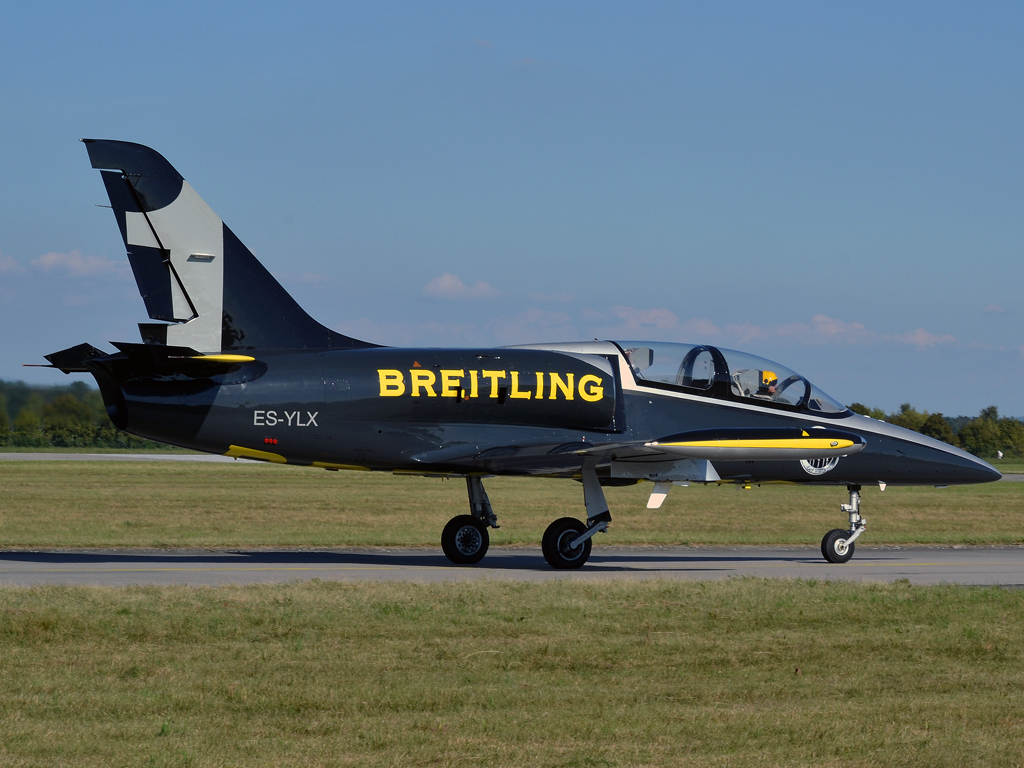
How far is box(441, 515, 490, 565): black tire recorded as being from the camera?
63.7 feet

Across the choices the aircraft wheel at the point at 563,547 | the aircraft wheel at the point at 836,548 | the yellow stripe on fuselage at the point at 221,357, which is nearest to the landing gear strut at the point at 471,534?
the aircraft wheel at the point at 563,547

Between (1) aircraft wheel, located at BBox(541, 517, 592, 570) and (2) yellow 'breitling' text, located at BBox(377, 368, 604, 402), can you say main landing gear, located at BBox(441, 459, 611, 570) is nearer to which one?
(1) aircraft wheel, located at BBox(541, 517, 592, 570)

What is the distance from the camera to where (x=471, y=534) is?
1953cm

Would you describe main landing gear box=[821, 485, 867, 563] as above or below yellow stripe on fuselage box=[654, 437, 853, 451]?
below

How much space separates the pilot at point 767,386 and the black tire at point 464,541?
205 inches

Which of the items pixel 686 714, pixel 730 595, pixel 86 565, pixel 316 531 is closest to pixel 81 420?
pixel 316 531

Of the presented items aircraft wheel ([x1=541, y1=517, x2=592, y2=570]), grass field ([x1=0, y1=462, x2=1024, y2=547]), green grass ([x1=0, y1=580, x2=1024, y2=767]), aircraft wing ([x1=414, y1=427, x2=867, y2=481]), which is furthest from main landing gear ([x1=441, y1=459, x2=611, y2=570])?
grass field ([x1=0, y1=462, x2=1024, y2=547])

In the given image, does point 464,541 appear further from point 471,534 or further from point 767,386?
→ point 767,386

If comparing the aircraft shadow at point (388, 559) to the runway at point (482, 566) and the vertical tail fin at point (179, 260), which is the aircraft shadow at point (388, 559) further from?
the vertical tail fin at point (179, 260)

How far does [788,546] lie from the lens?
25625 mm

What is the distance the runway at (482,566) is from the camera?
1664 centimetres

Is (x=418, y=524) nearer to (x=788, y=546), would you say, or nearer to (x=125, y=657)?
(x=788, y=546)

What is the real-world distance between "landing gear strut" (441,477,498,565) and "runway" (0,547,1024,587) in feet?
0.92

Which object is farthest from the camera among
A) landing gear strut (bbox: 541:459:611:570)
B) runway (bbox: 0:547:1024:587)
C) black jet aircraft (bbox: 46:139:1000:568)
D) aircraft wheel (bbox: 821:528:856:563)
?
aircraft wheel (bbox: 821:528:856:563)
